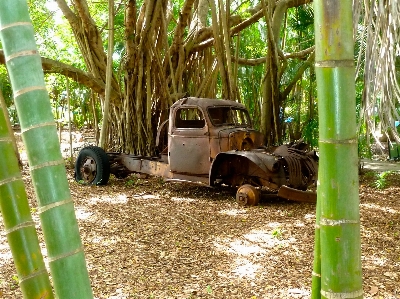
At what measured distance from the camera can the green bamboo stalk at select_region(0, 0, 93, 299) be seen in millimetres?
1223

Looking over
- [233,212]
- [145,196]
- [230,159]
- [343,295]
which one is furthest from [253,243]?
[343,295]

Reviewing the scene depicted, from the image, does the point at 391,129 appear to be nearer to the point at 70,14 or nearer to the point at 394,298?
the point at 394,298

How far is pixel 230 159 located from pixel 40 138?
5.67 m

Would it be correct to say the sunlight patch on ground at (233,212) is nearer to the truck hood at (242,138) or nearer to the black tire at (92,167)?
the truck hood at (242,138)

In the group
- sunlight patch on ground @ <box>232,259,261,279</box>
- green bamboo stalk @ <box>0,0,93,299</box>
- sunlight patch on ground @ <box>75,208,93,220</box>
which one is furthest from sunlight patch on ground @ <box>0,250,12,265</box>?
Answer: green bamboo stalk @ <box>0,0,93,299</box>

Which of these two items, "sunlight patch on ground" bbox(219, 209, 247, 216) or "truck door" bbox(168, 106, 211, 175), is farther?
"truck door" bbox(168, 106, 211, 175)

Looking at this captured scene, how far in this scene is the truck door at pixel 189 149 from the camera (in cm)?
681

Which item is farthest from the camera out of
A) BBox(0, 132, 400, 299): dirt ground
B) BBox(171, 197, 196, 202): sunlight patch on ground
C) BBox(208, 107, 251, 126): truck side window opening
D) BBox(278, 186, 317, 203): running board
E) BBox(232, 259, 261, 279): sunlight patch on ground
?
BBox(208, 107, 251, 126): truck side window opening

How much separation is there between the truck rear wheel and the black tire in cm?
277

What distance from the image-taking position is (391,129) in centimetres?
135

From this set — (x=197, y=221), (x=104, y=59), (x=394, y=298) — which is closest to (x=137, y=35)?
(x=104, y=59)

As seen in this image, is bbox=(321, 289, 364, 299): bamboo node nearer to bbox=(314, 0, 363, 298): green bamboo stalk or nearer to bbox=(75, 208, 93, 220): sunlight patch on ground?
bbox=(314, 0, 363, 298): green bamboo stalk

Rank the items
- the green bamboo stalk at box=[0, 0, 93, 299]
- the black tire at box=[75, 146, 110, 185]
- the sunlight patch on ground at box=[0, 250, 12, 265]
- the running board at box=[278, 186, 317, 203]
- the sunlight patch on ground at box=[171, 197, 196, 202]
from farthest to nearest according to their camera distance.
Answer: the black tire at box=[75, 146, 110, 185] < the sunlight patch on ground at box=[171, 197, 196, 202] < the running board at box=[278, 186, 317, 203] < the sunlight patch on ground at box=[0, 250, 12, 265] < the green bamboo stalk at box=[0, 0, 93, 299]

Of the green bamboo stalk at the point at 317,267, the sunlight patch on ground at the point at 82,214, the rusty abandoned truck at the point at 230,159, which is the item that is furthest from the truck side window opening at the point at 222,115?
the green bamboo stalk at the point at 317,267
